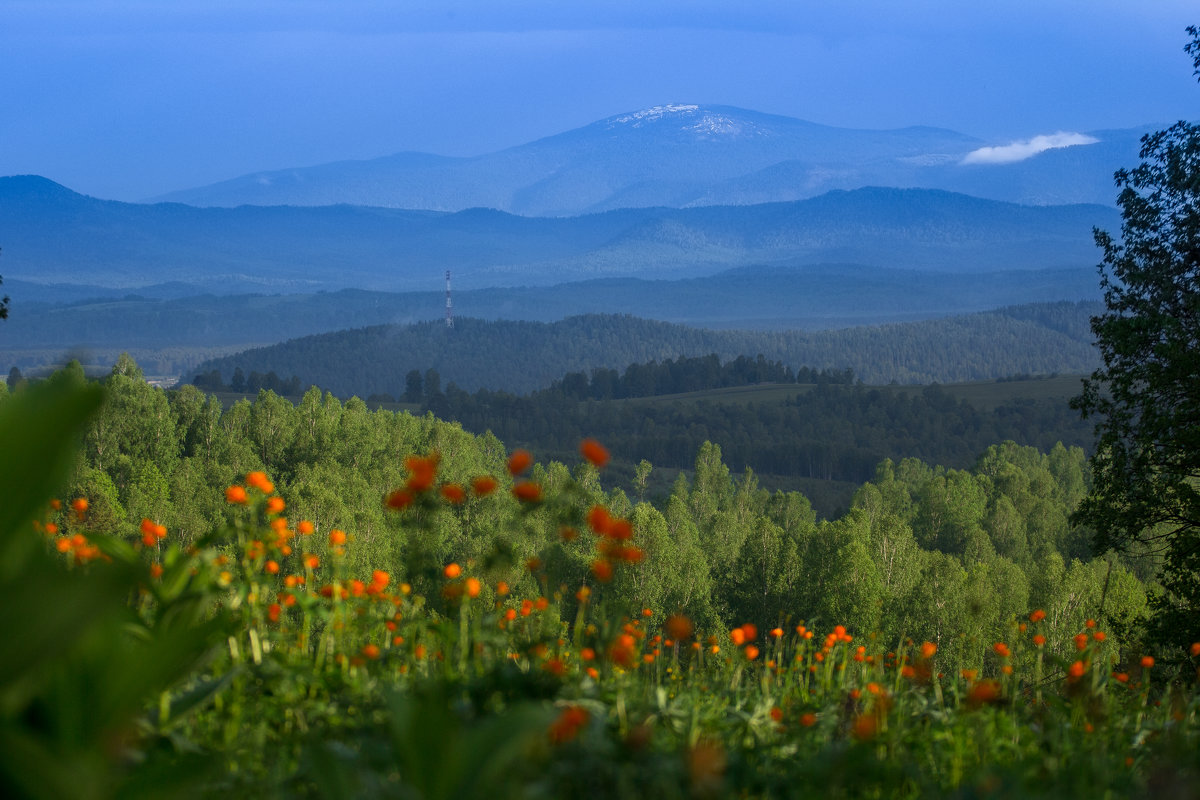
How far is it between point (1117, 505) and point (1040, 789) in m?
15.1

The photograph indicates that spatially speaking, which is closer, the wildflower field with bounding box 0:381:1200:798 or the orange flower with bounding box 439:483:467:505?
the wildflower field with bounding box 0:381:1200:798

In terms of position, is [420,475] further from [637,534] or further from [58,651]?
[637,534]

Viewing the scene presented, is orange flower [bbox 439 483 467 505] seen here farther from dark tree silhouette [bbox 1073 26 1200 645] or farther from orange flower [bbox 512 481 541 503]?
dark tree silhouette [bbox 1073 26 1200 645]

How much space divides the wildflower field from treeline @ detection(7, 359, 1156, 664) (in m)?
25.9

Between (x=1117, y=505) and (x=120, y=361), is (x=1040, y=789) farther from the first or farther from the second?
(x=120, y=361)

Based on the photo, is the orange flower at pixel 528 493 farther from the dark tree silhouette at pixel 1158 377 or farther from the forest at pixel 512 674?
the dark tree silhouette at pixel 1158 377

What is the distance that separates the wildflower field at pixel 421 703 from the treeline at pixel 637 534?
84.9 feet

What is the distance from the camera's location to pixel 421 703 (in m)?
2.13

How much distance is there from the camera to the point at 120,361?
59406 millimetres

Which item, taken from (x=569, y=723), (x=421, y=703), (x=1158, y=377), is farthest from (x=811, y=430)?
(x=421, y=703)

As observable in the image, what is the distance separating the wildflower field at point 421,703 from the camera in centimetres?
171

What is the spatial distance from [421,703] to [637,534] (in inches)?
1749

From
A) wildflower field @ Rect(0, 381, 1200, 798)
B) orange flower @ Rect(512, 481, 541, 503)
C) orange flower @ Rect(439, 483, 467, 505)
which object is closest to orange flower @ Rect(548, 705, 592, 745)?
wildflower field @ Rect(0, 381, 1200, 798)

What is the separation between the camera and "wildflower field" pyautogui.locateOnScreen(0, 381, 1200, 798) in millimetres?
1708
